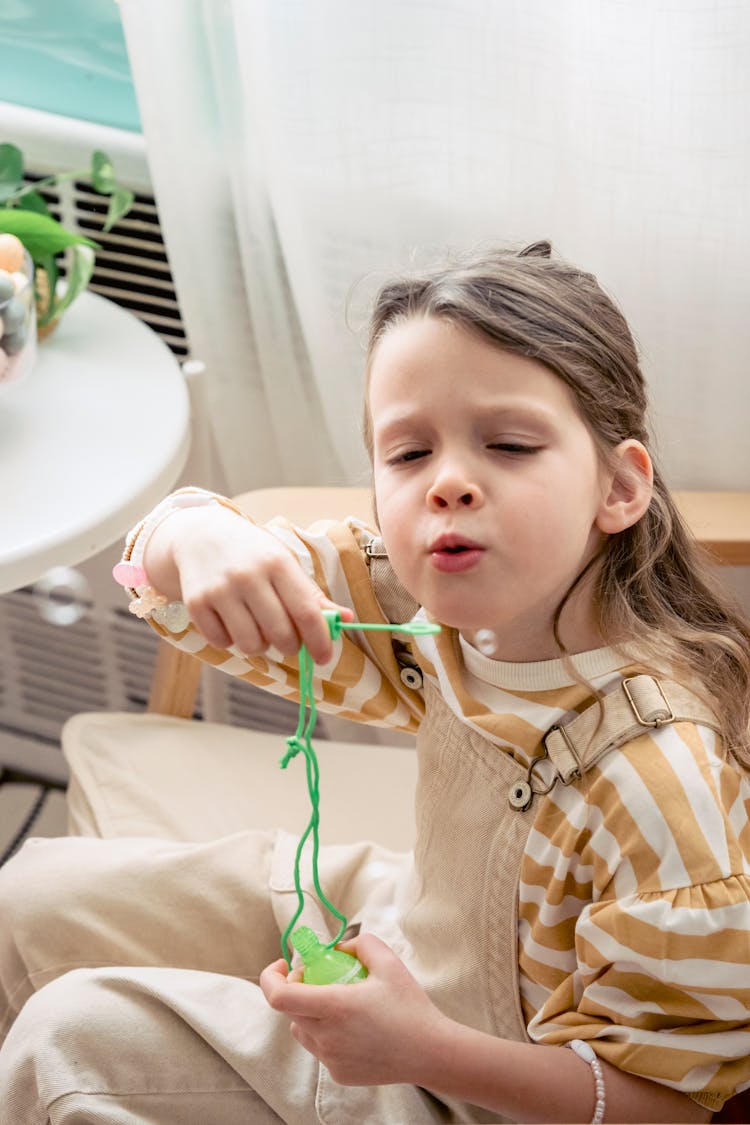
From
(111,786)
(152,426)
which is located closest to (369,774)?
(111,786)

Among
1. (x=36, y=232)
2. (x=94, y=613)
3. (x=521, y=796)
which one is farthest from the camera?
(x=94, y=613)

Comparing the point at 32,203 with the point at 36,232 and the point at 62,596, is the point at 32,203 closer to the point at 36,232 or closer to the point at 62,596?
the point at 36,232

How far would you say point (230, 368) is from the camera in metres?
1.41

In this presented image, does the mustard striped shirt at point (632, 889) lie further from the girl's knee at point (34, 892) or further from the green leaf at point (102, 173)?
the green leaf at point (102, 173)

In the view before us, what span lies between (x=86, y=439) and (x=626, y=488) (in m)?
0.58

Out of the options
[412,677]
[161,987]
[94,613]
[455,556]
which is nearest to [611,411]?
[455,556]

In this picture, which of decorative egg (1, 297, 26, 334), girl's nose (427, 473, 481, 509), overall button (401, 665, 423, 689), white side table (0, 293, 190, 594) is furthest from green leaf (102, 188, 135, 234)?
girl's nose (427, 473, 481, 509)

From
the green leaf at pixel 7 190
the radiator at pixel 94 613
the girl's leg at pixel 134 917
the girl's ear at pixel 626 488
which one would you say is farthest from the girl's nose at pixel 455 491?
the green leaf at pixel 7 190

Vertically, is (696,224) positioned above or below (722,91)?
below

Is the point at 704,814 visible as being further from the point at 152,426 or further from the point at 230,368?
the point at 230,368

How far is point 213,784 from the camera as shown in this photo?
1224 mm

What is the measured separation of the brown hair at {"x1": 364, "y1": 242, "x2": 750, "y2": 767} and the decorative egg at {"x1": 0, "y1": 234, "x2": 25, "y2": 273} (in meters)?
0.45

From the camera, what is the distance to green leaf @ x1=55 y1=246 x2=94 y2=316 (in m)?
1.34

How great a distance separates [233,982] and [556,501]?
0.43 metres
